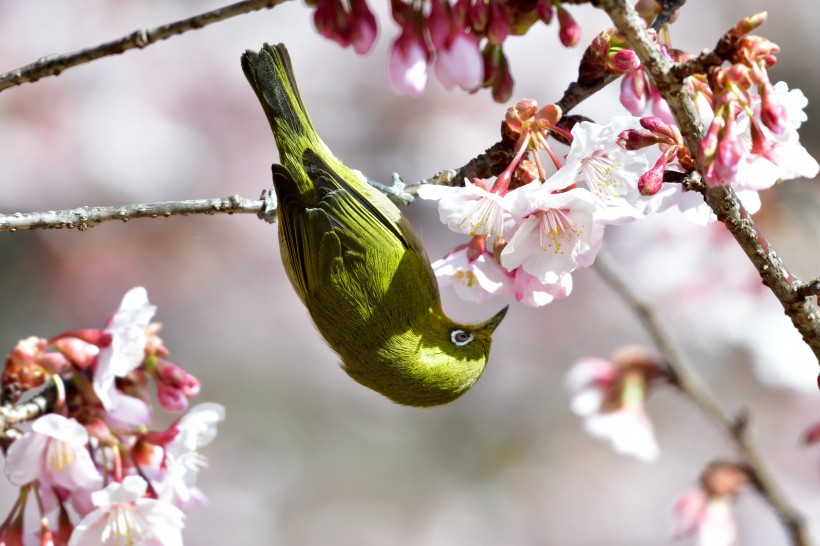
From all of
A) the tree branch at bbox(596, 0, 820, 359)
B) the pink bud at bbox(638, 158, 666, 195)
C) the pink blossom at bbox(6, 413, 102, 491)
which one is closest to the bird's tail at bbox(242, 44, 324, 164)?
the pink blossom at bbox(6, 413, 102, 491)

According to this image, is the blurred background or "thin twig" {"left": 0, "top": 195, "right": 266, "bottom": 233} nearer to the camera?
"thin twig" {"left": 0, "top": 195, "right": 266, "bottom": 233}

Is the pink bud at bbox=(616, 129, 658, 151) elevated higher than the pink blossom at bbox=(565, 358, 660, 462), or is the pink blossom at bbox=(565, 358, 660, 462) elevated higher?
the pink blossom at bbox=(565, 358, 660, 462)

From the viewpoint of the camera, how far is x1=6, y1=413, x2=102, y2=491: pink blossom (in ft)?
8.16

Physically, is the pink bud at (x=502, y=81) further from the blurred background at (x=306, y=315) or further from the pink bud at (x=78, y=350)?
the blurred background at (x=306, y=315)

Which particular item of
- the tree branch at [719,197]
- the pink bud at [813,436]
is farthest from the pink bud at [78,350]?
the pink bud at [813,436]

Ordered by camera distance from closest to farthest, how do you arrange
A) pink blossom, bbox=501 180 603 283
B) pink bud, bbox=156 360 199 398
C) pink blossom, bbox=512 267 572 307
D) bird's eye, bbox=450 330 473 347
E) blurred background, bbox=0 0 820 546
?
1. pink blossom, bbox=501 180 603 283
2. pink blossom, bbox=512 267 572 307
3. pink bud, bbox=156 360 199 398
4. bird's eye, bbox=450 330 473 347
5. blurred background, bbox=0 0 820 546

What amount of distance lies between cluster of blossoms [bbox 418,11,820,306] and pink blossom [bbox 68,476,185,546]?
110 cm

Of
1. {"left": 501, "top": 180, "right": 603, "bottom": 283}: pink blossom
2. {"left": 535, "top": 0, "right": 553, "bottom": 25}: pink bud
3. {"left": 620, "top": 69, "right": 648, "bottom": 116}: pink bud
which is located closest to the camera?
{"left": 535, "top": 0, "right": 553, "bottom": 25}: pink bud

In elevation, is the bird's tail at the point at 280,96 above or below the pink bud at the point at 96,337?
above

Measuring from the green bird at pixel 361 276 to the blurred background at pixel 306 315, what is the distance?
2.18 m

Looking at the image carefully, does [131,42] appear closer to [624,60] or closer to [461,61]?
[461,61]

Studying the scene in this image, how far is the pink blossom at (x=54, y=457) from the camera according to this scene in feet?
8.16

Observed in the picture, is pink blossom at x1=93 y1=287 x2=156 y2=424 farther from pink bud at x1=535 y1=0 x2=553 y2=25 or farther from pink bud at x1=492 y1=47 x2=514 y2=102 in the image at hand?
pink bud at x1=535 y1=0 x2=553 y2=25

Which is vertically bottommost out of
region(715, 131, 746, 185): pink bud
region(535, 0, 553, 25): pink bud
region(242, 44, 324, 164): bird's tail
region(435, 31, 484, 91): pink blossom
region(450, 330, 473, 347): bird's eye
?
region(715, 131, 746, 185): pink bud
